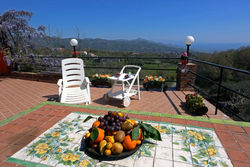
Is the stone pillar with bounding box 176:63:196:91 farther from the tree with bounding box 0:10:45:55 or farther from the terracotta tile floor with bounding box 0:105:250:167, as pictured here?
the tree with bounding box 0:10:45:55

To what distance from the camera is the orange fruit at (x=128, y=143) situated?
118cm

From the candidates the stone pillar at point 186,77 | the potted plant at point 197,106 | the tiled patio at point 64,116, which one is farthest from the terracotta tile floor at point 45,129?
the stone pillar at point 186,77

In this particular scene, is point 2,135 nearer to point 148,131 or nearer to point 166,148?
point 148,131

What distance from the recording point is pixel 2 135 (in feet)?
5.32

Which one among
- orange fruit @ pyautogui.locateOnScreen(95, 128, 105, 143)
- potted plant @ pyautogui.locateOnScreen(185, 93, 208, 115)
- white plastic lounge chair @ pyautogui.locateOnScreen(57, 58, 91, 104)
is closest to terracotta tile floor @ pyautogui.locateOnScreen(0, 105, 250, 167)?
orange fruit @ pyautogui.locateOnScreen(95, 128, 105, 143)

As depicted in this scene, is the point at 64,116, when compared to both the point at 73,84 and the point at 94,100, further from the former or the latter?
the point at 73,84

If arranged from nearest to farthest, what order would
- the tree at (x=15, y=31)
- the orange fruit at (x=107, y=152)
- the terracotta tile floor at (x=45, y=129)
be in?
the orange fruit at (x=107, y=152)
the terracotta tile floor at (x=45, y=129)
the tree at (x=15, y=31)

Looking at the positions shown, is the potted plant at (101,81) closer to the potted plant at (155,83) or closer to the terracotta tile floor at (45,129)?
the potted plant at (155,83)

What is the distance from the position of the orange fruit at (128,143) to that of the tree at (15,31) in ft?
22.9

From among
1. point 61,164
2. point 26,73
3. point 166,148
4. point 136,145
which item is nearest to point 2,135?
point 61,164

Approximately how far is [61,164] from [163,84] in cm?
371

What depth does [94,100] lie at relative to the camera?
12.5 feet

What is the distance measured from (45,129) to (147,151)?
3.72 feet

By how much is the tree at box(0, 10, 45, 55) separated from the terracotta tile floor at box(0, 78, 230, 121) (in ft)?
7.40
